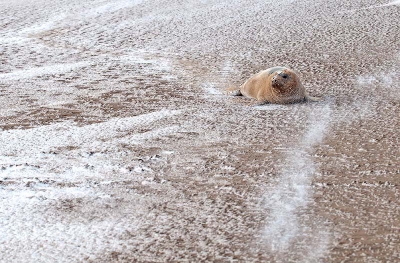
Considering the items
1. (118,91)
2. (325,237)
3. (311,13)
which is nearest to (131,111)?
(118,91)

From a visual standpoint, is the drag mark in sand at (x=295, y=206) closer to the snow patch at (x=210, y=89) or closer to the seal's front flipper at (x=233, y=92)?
the seal's front flipper at (x=233, y=92)

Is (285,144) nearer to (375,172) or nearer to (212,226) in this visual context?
(375,172)

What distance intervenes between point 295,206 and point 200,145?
82 cm

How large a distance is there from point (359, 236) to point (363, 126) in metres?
1.25

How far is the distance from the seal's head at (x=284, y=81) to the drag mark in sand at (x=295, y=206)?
54cm

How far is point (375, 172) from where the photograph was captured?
273cm

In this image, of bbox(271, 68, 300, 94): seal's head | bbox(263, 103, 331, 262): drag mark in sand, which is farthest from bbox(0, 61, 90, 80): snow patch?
bbox(263, 103, 331, 262): drag mark in sand

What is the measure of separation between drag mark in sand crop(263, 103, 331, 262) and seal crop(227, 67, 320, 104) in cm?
54

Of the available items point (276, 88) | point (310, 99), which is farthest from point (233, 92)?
point (310, 99)

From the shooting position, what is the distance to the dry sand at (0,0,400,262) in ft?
7.32

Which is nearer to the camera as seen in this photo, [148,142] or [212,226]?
[212,226]

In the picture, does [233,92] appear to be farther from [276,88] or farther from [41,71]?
[41,71]

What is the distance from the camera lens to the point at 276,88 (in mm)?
3826

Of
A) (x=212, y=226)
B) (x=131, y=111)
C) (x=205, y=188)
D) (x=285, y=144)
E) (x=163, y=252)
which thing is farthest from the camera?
(x=131, y=111)
